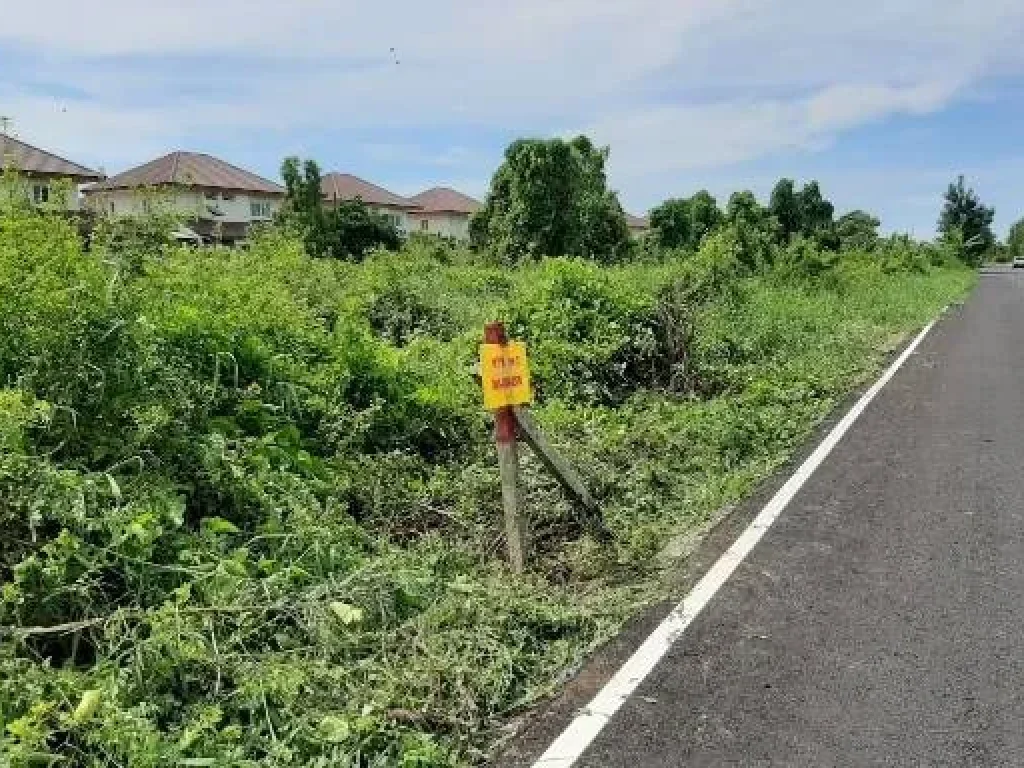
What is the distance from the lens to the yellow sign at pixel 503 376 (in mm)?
5410

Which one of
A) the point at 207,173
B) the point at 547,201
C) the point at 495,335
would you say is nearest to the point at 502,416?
the point at 495,335

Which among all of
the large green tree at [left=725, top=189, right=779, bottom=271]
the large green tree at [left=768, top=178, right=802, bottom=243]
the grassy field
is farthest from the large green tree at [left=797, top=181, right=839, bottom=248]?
the grassy field

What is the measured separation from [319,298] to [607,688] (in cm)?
940

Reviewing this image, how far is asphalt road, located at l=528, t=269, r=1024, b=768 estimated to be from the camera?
3.64 m

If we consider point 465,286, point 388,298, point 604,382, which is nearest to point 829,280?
point 465,286

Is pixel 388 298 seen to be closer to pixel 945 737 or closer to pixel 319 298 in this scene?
pixel 319 298

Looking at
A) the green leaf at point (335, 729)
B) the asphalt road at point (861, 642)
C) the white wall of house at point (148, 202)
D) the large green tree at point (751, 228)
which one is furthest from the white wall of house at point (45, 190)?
the large green tree at point (751, 228)

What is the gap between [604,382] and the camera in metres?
10.8

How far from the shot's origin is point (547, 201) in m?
41.2

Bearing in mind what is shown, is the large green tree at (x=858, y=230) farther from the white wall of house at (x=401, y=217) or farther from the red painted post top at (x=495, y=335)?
the red painted post top at (x=495, y=335)

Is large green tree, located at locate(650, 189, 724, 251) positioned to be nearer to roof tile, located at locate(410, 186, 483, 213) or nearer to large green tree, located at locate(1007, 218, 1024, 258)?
roof tile, located at locate(410, 186, 483, 213)

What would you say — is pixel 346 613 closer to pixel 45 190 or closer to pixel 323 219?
pixel 45 190

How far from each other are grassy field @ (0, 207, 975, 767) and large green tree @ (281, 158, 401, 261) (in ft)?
109

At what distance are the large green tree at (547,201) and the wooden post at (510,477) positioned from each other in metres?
34.5
